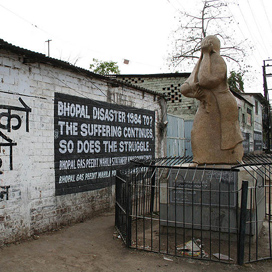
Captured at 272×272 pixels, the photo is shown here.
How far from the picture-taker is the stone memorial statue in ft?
18.0

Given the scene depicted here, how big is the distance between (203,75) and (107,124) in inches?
131

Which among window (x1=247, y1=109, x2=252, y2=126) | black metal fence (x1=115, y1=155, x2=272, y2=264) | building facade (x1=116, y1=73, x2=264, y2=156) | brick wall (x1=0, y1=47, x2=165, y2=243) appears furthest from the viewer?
window (x1=247, y1=109, x2=252, y2=126)

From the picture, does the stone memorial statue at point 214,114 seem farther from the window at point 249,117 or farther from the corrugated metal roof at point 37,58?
the window at point 249,117

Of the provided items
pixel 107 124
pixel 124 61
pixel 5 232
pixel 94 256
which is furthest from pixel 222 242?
pixel 124 61

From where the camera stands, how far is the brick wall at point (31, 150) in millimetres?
5180

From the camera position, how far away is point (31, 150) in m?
5.69

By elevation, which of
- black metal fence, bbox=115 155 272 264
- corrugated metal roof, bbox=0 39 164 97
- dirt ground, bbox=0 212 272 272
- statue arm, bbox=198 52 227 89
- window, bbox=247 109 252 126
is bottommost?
dirt ground, bbox=0 212 272 272

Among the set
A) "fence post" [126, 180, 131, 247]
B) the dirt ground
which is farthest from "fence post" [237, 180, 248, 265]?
"fence post" [126, 180, 131, 247]

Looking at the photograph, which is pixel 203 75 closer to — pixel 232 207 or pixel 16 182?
pixel 232 207

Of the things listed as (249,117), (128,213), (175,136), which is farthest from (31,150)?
(249,117)

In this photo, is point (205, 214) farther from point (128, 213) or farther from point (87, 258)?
point (87, 258)

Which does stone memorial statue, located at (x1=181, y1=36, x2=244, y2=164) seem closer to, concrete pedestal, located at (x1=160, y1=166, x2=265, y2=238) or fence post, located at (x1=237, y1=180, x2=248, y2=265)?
concrete pedestal, located at (x1=160, y1=166, x2=265, y2=238)

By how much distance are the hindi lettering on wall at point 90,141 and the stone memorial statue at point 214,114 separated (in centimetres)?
266

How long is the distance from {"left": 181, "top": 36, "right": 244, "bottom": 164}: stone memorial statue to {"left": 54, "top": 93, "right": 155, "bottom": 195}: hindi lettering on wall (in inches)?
105
